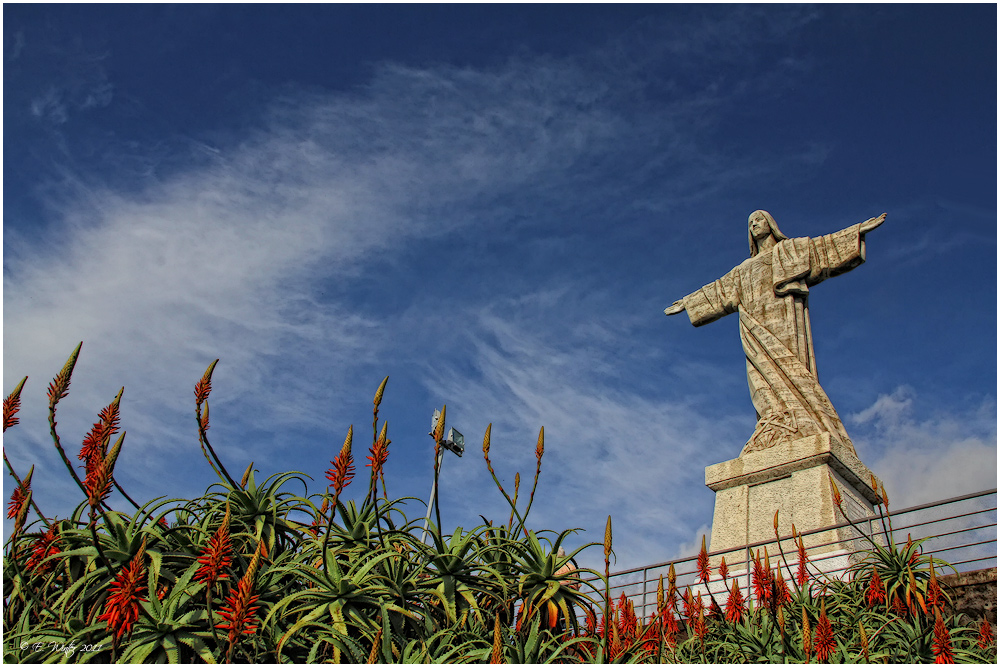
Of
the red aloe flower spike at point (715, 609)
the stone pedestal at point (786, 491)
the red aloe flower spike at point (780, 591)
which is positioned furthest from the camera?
the stone pedestal at point (786, 491)

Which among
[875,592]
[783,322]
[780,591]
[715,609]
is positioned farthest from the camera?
[783,322]

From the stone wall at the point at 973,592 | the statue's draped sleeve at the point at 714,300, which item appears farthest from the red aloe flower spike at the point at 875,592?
the statue's draped sleeve at the point at 714,300

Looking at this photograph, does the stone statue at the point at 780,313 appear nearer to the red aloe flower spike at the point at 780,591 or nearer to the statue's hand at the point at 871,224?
the statue's hand at the point at 871,224

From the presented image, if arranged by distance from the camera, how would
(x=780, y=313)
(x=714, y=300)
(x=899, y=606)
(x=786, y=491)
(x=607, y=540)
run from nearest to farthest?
1. (x=607, y=540)
2. (x=899, y=606)
3. (x=786, y=491)
4. (x=780, y=313)
5. (x=714, y=300)

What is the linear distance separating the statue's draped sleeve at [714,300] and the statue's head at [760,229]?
2.04 feet

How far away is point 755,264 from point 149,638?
39.9 feet

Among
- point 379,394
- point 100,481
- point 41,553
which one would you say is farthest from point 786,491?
point 100,481

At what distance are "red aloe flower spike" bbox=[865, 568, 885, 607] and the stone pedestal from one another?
112 inches

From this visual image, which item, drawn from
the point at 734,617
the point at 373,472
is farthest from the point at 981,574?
the point at 373,472

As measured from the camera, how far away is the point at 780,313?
1216cm

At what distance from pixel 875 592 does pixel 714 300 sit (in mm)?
8156

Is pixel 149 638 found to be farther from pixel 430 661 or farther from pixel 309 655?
pixel 430 661

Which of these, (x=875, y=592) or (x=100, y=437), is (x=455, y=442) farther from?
(x=100, y=437)

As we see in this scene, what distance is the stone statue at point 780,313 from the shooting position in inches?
423
